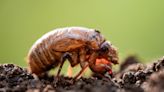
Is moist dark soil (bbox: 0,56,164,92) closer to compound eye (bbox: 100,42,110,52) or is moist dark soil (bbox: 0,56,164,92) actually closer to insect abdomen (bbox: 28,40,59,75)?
insect abdomen (bbox: 28,40,59,75)

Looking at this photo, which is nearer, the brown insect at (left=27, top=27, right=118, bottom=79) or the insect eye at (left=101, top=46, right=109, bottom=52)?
the brown insect at (left=27, top=27, right=118, bottom=79)

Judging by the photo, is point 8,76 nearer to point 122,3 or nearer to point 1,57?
point 1,57

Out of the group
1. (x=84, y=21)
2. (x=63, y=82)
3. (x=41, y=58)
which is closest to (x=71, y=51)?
(x=41, y=58)

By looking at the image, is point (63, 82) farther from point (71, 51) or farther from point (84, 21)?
point (84, 21)

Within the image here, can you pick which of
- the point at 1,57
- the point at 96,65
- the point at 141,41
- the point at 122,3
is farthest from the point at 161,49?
the point at 96,65

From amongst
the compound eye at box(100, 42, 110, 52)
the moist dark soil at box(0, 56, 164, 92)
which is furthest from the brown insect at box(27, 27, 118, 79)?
the moist dark soil at box(0, 56, 164, 92)

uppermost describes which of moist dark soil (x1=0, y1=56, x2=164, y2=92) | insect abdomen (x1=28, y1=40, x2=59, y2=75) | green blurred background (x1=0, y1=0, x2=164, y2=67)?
green blurred background (x1=0, y1=0, x2=164, y2=67)

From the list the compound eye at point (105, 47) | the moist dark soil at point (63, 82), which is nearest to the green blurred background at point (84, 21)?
the compound eye at point (105, 47)
